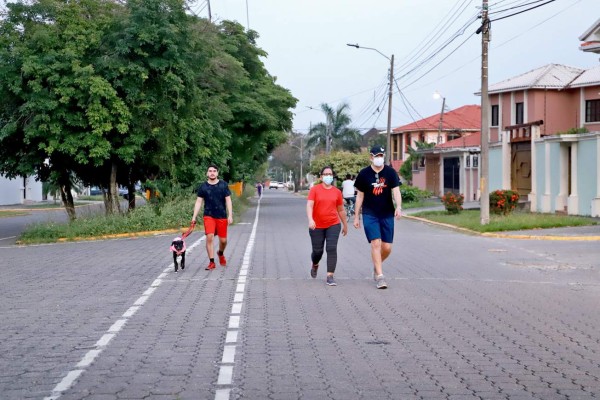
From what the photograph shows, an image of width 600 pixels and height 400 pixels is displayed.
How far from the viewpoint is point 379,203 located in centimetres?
1246

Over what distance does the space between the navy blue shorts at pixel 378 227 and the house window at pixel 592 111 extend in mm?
31753

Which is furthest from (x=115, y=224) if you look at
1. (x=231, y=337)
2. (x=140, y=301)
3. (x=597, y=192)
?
(x=231, y=337)

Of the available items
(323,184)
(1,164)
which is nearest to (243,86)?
(1,164)

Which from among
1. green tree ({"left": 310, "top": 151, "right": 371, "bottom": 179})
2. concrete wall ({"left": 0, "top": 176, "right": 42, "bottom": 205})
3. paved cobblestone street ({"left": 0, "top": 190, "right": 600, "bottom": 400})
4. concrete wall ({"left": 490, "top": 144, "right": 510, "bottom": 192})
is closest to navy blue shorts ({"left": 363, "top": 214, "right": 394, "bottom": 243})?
paved cobblestone street ({"left": 0, "top": 190, "right": 600, "bottom": 400})

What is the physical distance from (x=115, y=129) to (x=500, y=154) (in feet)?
63.0

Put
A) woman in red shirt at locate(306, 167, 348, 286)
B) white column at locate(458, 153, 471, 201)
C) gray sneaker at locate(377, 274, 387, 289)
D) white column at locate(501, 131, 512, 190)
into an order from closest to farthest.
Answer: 1. gray sneaker at locate(377, 274, 387, 289)
2. woman in red shirt at locate(306, 167, 348, 286)
3. white column at locate(501, 131, 512, 190)
4. white column at locate(458, 153, 471, 201)

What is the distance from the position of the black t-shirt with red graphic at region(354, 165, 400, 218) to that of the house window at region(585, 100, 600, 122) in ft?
104

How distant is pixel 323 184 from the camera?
1328cm

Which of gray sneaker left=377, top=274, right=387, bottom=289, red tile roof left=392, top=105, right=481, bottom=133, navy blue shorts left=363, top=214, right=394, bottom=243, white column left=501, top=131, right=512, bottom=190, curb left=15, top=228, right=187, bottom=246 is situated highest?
red tile roof left=392, top=105, right=481, bottom=133

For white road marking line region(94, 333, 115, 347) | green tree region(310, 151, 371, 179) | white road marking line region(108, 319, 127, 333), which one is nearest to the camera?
white road marking line region(94, 333, 115, 347)

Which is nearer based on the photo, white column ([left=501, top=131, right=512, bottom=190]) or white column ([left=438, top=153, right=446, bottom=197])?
white column ([left=501, top=131, right=512, bottom=190])

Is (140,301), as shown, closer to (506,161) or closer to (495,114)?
(506,161)

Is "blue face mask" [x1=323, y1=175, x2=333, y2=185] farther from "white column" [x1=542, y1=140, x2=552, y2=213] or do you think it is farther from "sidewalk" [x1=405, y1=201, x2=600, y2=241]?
"white column" [x1=542, y1=140, x2=552, y2=213]

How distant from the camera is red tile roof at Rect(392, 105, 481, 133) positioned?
70562 millimetres
